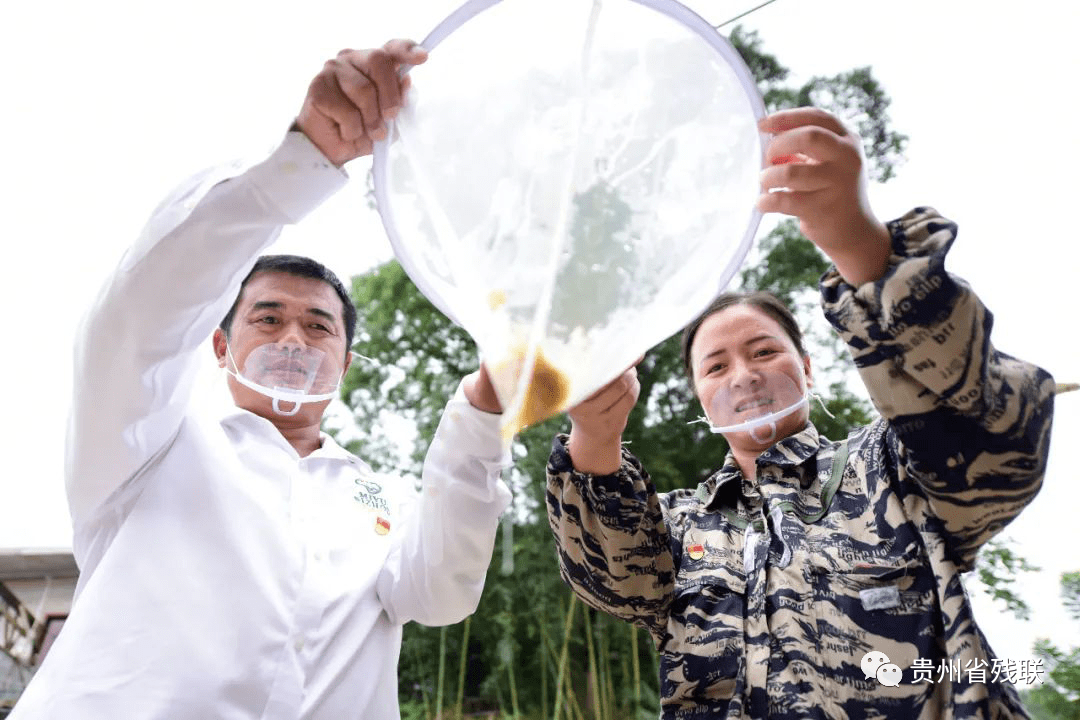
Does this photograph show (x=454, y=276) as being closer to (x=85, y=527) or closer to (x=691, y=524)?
(x=691, y=524)

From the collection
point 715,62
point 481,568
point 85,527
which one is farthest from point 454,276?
point 85,527

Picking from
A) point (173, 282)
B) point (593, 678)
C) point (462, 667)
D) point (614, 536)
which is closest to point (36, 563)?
point (462, 667)

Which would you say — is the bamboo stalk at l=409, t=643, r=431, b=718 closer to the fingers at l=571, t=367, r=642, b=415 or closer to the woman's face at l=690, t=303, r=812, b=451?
the woman's face at l=690, t=303, r=812, b=451

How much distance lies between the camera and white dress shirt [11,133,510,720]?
1065 mm

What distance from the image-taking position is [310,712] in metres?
1.15

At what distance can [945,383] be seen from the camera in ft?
2.99

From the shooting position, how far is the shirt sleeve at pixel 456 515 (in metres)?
1.21

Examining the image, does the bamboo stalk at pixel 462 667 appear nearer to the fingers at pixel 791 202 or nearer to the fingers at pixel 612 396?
the fingers at pixel 612 396

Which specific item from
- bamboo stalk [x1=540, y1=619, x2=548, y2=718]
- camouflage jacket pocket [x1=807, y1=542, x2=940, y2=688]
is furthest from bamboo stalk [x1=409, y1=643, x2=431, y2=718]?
camouflage jacket pocket [x1=807, y1=542, x2=940, y2=688]

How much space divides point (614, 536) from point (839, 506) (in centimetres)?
36

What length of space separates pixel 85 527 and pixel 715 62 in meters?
1.18

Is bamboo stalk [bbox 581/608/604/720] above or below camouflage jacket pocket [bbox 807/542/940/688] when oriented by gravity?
below

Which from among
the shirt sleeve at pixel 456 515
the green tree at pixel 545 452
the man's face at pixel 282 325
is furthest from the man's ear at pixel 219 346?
the green tree at pixel 545 452

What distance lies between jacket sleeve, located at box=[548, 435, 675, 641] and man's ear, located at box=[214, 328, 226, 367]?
0.78 meters
